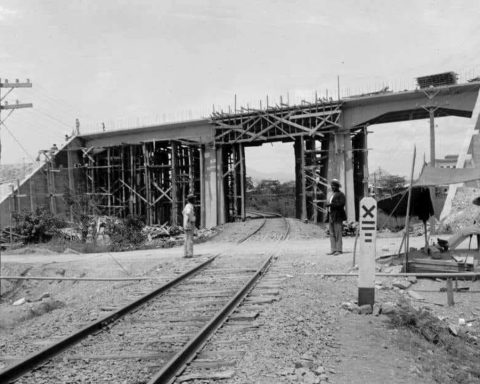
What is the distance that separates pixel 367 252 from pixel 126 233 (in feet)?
54.5

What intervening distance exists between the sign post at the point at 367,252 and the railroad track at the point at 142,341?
199 centimetres

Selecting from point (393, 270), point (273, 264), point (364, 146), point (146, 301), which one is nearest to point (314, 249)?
point (273, 264)

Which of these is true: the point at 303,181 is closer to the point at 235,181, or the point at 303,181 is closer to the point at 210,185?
the point at 235,181

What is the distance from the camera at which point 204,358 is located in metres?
5.15

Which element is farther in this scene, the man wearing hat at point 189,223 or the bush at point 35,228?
the bush at point 35,228

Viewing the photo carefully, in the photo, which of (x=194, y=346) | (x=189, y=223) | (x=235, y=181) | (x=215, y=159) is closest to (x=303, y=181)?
(x=235, y=181)

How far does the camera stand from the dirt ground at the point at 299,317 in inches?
191

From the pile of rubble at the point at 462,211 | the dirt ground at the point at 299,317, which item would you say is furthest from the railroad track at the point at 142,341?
the pile of rubble at the point at 462,211

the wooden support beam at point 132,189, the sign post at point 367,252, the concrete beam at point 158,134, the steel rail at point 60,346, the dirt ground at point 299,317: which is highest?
the concrete beam at point 158,134

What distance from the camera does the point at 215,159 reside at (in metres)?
31.1

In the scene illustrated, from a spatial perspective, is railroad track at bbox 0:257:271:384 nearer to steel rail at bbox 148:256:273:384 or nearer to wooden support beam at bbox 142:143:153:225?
steel rail at bbox 148:256:273:384

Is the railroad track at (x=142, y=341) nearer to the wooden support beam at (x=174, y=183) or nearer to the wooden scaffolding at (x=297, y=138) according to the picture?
the wooden scaffolding at (x=297, y=138)

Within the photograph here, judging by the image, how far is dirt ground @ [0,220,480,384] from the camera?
486 centimetres

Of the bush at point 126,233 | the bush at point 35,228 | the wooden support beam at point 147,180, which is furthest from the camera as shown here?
the wooden support beam at point 147,180
